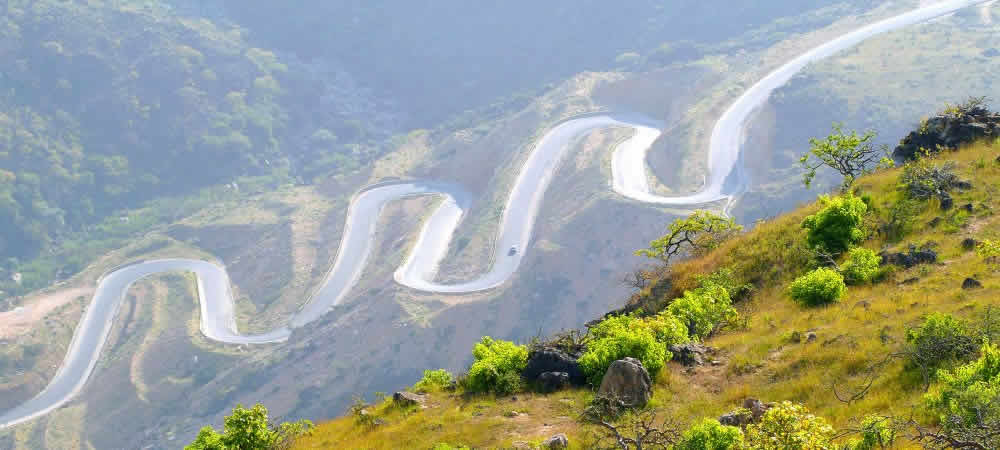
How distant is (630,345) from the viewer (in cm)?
2486

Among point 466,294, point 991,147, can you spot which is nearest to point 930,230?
point 991,147

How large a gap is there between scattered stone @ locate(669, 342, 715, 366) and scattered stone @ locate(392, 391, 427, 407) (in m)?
10.3

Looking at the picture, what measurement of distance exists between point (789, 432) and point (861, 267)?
51.4 feet

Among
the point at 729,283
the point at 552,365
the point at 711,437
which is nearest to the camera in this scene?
the point at 711,437

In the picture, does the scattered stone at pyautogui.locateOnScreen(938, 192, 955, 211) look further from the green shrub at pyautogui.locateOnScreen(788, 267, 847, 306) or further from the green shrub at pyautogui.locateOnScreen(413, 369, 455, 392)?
the green shrub at pyautogui.locateOnScreen(413, 369, 455, 392)

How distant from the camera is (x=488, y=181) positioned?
160250mm

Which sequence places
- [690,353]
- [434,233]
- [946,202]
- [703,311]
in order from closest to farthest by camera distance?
[690,353], [703,311], [946,202], [434,233]

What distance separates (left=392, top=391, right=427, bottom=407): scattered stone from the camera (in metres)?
28.7

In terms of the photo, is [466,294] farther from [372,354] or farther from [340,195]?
[340,195]

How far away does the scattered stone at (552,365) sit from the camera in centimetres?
2670

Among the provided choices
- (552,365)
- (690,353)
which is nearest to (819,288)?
(690,353)

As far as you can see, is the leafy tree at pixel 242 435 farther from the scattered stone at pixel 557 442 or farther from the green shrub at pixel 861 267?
the green shrub at pixel 861 267

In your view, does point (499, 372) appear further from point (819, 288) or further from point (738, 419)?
point (819, 288)

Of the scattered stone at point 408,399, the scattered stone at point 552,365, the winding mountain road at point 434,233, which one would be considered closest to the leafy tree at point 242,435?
the scattered stone at point 408,399
